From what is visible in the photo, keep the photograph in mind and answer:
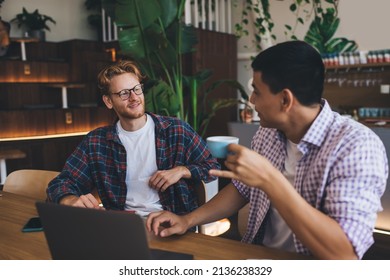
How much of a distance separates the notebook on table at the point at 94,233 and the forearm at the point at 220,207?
1.75ft

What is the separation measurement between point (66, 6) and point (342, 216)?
676 cm

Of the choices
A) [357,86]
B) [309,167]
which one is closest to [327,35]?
[357,86]

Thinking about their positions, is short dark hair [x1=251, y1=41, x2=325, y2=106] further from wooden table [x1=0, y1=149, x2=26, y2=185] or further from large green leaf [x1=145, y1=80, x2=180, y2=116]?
wooden table [x1=0, y1=149, x2=26, y2=185]

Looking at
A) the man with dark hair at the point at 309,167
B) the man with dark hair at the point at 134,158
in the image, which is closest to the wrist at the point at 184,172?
the man with dark hair at the point at 134,158

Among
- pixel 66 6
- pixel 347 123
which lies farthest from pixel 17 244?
pixel 66 6

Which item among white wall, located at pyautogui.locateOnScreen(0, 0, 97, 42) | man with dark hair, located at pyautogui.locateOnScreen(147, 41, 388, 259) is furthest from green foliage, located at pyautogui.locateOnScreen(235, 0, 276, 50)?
man with dark hair, located at pyautogui.locateOnScreen(147, 41, 388, 259)

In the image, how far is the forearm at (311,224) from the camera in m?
0.90

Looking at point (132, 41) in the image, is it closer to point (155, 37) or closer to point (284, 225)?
point (155, 37)

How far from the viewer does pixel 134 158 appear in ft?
5.80

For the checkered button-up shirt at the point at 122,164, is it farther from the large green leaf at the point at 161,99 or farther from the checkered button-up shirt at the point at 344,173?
the large green leaf at the point at 161,99

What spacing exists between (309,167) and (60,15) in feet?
21.3

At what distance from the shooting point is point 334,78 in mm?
5363

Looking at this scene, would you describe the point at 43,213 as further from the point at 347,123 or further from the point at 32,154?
the point at 32,154

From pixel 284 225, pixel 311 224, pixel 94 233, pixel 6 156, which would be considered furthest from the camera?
pixel 6 156
